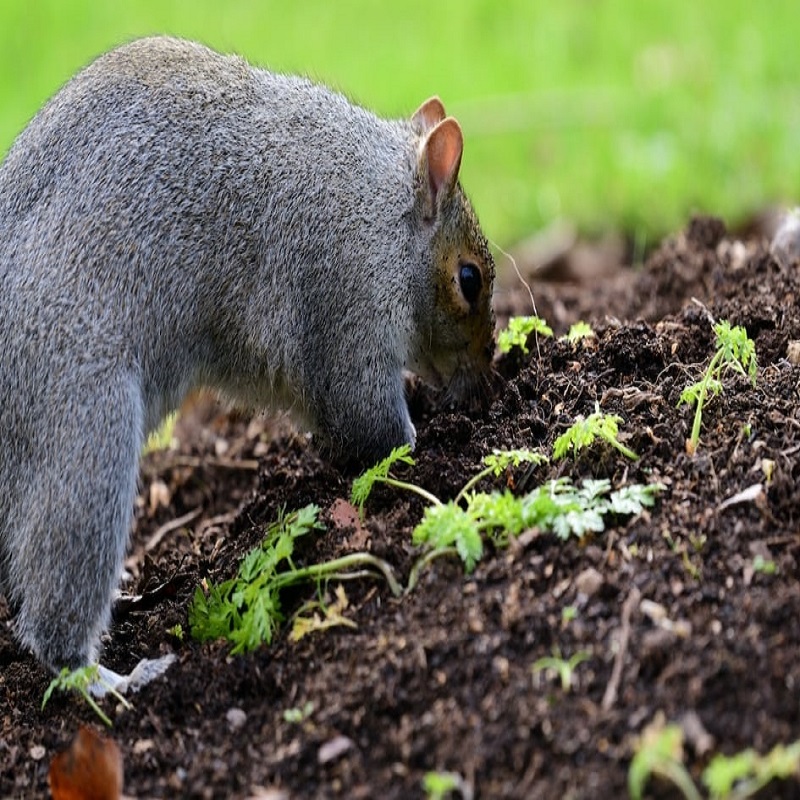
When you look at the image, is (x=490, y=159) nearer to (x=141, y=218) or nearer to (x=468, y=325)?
(x=468, y=325)

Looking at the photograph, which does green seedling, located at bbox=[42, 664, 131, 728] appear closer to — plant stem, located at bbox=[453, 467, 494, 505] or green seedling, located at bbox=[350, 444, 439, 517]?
green seedling, located at bbox=[350, 444, 439, 517]

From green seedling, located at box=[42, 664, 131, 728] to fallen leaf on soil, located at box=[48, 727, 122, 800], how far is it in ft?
0.89

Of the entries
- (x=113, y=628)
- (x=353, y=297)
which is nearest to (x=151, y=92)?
(x=353, y=297)

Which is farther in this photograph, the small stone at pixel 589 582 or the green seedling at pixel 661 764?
the small stone at pixel 589 582

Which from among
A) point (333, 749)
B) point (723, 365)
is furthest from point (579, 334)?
point (333, 749)

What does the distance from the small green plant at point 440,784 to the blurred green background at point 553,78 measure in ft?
14.2

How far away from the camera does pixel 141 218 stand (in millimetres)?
4281

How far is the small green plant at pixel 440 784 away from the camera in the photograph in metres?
2.72

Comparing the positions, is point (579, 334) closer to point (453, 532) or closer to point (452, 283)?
point (452, 283)

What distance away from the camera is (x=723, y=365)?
4.07 meters

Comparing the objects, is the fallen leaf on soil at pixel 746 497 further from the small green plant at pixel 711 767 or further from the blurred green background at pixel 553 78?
the blurred green background at pixel 553 78

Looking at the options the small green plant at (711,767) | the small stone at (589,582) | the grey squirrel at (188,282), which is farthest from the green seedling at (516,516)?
the grey squirrel at (188,282)

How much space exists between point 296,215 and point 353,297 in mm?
345

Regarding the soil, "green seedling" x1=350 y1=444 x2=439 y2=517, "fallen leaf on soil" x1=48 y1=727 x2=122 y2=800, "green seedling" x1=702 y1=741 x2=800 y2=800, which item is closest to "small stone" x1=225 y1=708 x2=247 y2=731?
the soil
